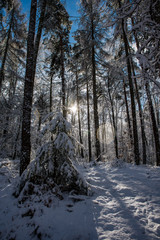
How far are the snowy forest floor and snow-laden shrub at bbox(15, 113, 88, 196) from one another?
0.29 meters

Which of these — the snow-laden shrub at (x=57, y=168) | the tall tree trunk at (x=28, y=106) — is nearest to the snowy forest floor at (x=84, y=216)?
the snow-laden shrub at (x=57, y=168)

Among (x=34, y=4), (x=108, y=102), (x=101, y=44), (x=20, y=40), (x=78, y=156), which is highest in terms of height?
(x=20, y=40)

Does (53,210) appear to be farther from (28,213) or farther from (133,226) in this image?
(133,226)

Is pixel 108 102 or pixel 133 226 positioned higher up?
pixel 108 102

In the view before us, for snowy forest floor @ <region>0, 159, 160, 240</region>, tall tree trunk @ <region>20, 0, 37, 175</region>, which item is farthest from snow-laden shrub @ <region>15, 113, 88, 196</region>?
tall tree trunk @ <region>20, 0, 37, 175</region>

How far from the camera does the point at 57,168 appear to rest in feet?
9.92

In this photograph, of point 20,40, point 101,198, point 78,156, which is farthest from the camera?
point 20,40

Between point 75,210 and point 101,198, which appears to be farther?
point 101,198

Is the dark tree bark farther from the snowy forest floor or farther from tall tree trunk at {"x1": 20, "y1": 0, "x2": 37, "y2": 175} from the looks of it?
the snowy forest floor

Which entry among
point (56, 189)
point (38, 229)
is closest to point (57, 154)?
point (56, 189)

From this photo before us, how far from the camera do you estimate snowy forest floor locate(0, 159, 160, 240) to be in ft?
5.62

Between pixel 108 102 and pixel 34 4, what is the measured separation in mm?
10943

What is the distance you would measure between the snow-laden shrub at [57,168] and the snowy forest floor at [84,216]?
29cm

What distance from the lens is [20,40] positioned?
1112 cm
